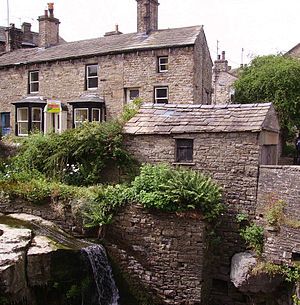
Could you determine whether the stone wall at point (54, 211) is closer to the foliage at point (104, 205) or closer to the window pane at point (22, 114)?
the foliage at point (104, 205)

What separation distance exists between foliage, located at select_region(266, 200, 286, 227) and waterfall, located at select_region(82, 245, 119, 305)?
4.86 meters

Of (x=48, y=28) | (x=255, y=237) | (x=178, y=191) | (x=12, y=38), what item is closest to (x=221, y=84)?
(x=48, y=28)

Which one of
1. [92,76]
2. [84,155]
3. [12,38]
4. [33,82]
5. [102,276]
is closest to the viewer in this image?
[102,276]

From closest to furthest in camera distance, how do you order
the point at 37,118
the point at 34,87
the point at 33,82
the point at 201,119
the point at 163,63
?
the point at 201,119 → the point at 163,63 → the point at 37,118 → the point at 33,82 → the point at 34,87

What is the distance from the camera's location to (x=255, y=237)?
1152cm

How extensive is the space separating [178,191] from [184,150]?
7.47 feet

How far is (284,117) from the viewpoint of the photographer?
22203 mm

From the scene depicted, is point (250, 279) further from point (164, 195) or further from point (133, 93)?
point (133, 93)

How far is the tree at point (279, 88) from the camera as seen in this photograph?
22016mm

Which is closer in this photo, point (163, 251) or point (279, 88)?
point (163, 251)

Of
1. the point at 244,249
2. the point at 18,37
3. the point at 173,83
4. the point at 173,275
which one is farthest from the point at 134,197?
the point at 18,37

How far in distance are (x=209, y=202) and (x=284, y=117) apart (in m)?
12.9

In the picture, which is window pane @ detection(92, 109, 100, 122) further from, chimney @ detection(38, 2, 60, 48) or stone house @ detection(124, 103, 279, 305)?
stone house @ detection(124, 103, 279, 305)

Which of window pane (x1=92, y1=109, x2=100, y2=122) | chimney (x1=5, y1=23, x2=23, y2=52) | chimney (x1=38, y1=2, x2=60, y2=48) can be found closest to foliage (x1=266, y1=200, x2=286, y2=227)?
window pane (x1=92, y1=109, x2=100, y2=122)
